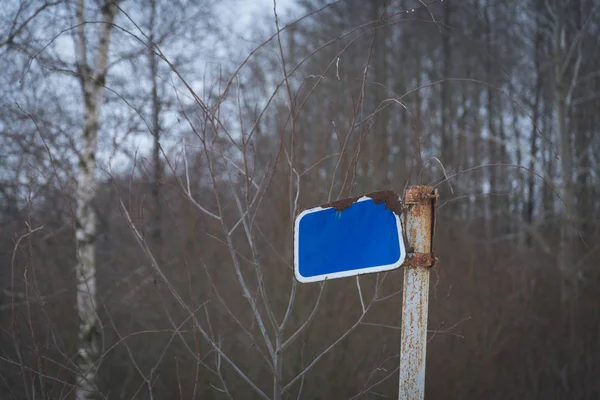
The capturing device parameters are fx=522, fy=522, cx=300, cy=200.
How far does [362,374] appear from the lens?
4996 millimetres

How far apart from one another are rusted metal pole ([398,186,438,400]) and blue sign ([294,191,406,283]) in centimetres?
6

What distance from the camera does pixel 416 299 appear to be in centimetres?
134

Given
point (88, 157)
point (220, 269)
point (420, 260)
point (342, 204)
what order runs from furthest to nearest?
point (220, 269) → point (88, 157) → point (342, 204) → point (420, 260)

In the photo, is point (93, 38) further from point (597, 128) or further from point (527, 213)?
point (527, 213)

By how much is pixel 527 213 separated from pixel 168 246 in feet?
31.5

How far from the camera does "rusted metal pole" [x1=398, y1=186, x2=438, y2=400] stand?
4.37ft

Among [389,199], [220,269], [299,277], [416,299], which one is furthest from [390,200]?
[220,269]

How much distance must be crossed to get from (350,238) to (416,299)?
23 cm

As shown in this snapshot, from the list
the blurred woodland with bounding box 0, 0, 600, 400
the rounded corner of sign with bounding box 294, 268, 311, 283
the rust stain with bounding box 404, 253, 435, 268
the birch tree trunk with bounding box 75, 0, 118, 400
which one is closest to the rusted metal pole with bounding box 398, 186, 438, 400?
the rust stain with bounding box 404, 253, 435, 268

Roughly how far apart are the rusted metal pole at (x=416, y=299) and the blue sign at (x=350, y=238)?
0.06m

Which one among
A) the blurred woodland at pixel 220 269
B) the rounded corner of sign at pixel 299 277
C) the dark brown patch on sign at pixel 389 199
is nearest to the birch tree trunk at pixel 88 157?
the blurred woodland at pixel 220 269

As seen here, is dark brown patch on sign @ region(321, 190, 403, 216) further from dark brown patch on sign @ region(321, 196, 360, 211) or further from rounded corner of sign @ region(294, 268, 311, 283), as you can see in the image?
rounded corner of sign @ region(294, 268, 311, 283)

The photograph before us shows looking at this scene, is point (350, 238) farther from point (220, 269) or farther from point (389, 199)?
point (220, 269)

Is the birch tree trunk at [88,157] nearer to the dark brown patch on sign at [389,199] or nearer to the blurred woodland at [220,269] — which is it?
the blurred woodland at [220,269]
